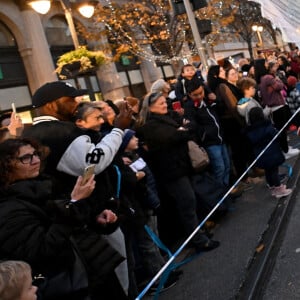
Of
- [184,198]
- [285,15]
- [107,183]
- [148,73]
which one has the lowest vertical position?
[184,198]

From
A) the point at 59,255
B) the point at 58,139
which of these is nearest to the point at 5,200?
the point at 59,255

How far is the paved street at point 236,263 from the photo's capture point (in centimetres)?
335

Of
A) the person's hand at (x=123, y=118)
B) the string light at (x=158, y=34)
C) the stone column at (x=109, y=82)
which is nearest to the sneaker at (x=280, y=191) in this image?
the person's hand at (x=123, y=118)

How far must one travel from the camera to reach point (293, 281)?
10.6 ft

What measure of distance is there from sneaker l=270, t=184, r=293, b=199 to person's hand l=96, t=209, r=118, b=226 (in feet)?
10.4

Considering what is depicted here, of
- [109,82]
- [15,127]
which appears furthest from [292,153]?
[109,82]

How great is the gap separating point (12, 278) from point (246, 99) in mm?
5187

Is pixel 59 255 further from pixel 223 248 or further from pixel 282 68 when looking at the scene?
pixel 282 68

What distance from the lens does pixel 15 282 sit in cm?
186

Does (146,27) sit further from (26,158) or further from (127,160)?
(26,158)

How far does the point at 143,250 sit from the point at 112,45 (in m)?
14.2

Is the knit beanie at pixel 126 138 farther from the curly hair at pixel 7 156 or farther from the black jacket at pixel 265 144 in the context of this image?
the black jacket at pixel 265 144

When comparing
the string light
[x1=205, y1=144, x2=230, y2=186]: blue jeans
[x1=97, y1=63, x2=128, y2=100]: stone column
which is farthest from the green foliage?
[x1=97, y1=63, x2=128, y2=100]: stone column

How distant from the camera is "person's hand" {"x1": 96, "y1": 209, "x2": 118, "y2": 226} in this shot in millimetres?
2863
